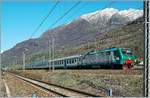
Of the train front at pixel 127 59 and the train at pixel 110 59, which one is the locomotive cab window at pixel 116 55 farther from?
the train front at pixel 127 59

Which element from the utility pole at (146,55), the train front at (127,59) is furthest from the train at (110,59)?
the utility pole at (146,55)

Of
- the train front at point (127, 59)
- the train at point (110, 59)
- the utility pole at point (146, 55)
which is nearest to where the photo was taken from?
the utility pole at point (146, 55)

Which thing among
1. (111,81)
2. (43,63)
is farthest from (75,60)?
(111,81)

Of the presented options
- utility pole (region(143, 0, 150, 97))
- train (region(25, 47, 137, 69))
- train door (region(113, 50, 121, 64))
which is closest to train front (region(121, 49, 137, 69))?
train (region(25, 47, 137, 69))

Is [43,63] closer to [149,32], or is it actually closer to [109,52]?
[109,52]

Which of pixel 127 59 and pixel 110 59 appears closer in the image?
pixel 127 59

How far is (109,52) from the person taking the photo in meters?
33.8

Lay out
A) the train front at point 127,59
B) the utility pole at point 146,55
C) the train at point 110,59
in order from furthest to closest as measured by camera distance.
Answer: the train at point 110,59 < the train front at point 127,59 < the utility pole at point 146,55

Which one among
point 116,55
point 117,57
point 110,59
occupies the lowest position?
point 110,59

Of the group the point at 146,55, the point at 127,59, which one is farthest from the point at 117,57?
the point at 146,55

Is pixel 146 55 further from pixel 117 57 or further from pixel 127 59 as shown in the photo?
pixel 127 59

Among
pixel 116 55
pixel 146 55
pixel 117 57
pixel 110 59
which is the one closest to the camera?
pixel 146 55

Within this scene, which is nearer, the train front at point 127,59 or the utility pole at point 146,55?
the utility pole at point 146,55

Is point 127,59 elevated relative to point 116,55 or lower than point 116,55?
lower
